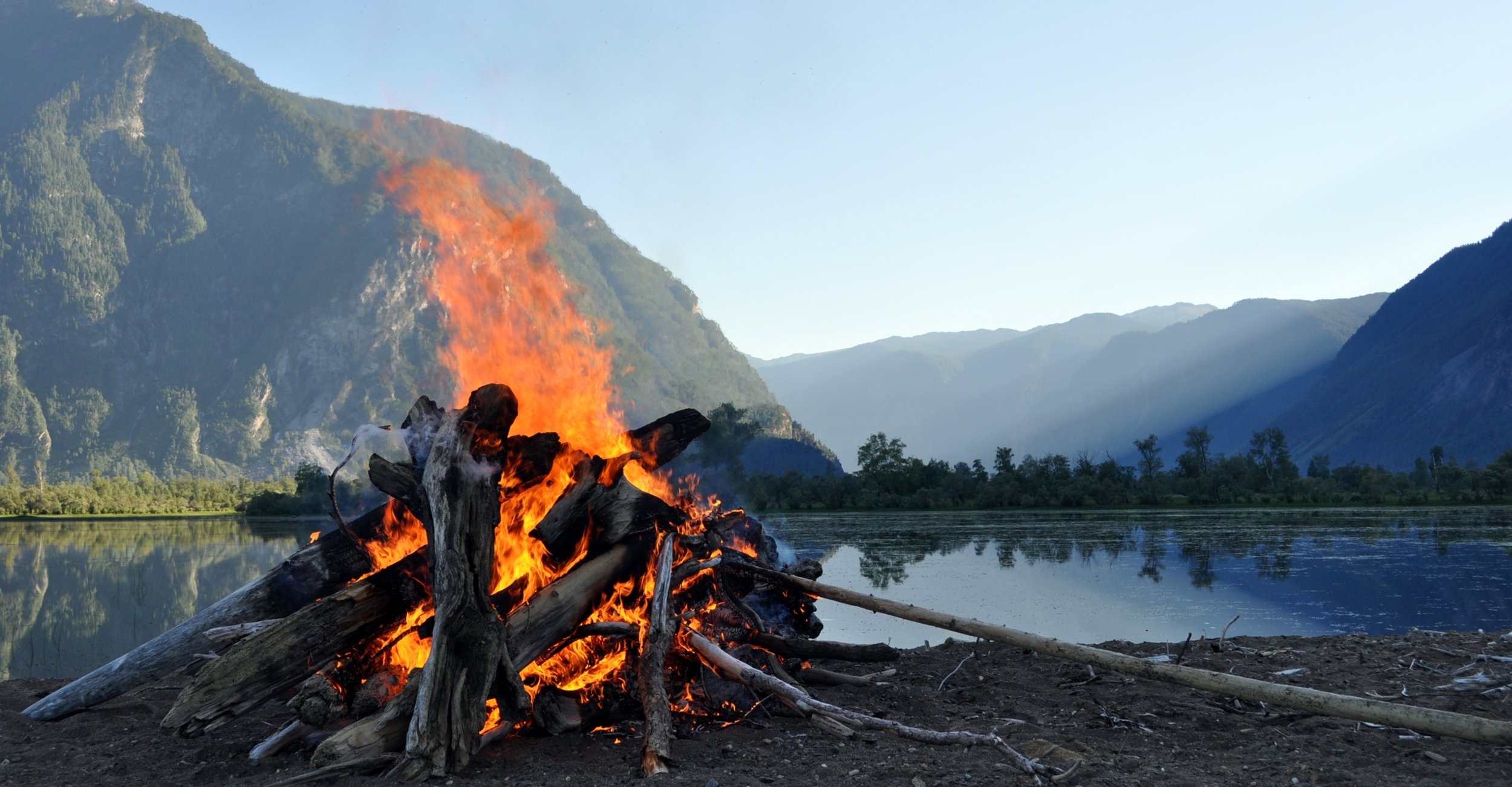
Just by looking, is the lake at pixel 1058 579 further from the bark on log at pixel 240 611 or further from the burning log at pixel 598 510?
the burning log at pixel 598 510

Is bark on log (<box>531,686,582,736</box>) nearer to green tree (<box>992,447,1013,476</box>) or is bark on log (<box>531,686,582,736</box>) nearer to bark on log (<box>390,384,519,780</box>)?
bark on log (<box>390,384,519,780</box>)

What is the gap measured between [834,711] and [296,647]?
442 cm

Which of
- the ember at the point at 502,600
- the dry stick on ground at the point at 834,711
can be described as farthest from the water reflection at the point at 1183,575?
the dry stick on ground at the point at 834,711

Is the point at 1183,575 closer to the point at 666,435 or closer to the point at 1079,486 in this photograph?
the point at 666,435

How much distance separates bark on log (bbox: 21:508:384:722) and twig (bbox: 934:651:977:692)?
5938 mm

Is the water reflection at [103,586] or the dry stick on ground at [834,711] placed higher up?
the dry stick on ground at [834,711]

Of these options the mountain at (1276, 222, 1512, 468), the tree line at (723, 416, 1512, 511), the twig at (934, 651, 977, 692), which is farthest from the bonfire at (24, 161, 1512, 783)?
the mountain at (1276, 222, 1512, 468)

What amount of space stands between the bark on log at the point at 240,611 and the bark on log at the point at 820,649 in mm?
4178

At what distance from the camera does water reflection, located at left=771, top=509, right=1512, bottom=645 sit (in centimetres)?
1285

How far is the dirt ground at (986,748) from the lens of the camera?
5332 millimetres

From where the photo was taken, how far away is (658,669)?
21.6 feet

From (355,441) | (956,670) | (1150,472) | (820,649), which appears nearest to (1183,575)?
(956,670)

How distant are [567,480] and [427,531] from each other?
6.76 ft

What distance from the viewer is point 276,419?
188875mm
